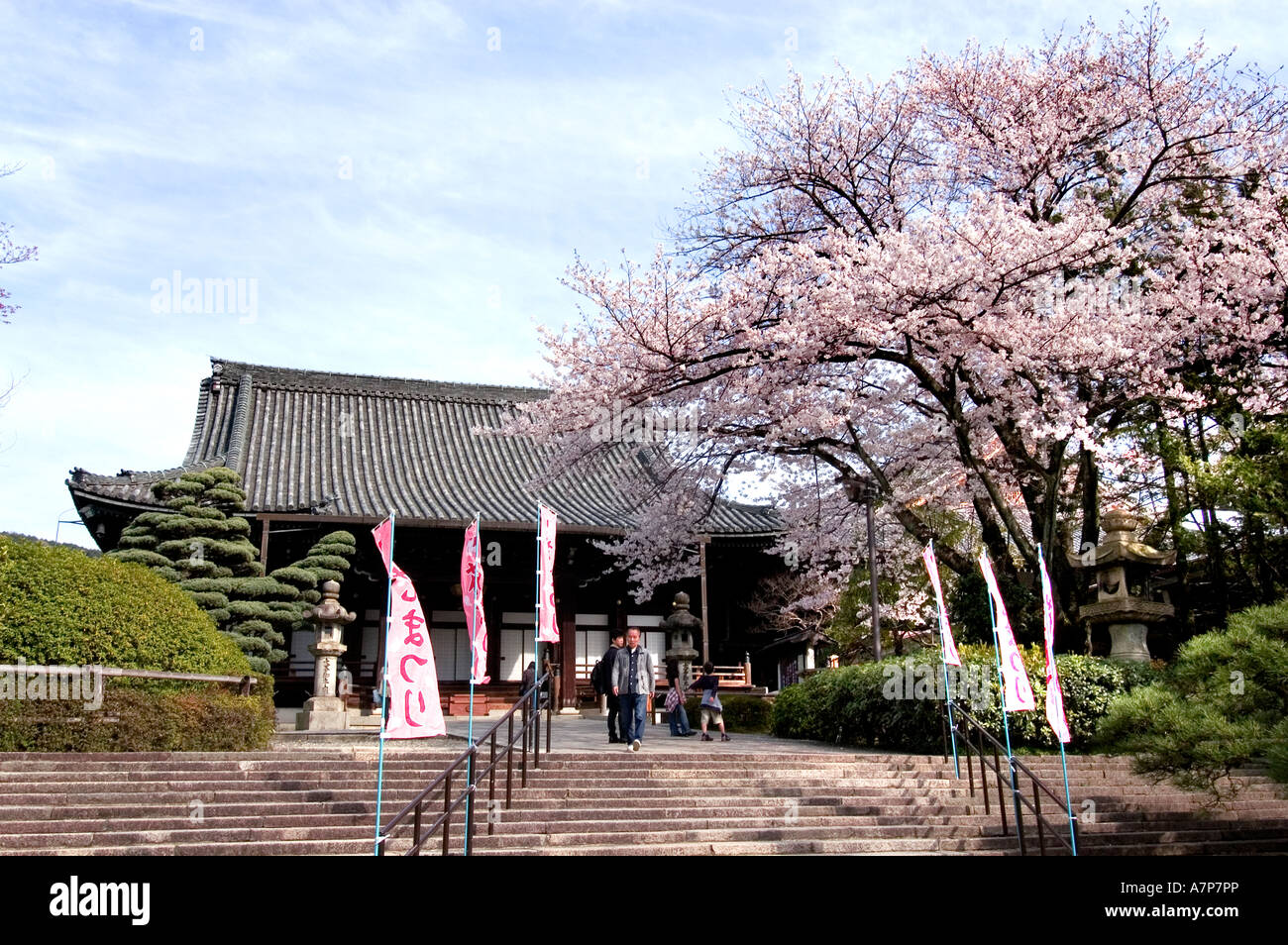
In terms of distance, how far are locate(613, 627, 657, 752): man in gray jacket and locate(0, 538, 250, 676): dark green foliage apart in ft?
16.4

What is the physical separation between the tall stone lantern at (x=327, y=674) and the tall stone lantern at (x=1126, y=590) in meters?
10.9

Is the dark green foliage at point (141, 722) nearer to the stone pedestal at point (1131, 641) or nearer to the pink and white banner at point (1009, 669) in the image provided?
the pink and white banner at point (1009, 669)

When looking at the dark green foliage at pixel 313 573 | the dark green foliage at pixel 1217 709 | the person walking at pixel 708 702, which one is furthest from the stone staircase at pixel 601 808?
the dark green foliage at pixel 313 573

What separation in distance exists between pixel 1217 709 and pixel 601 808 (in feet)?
17.9

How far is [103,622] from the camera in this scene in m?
11.6

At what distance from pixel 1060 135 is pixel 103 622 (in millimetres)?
14498

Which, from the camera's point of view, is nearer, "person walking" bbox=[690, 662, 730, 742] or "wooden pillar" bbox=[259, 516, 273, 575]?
"person walking" bbox=[690, 662, 730, 742]

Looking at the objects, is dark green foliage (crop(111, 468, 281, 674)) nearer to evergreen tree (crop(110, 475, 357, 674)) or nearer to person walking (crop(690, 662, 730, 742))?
evergreen tree (crop(110, 475, 357, 674))

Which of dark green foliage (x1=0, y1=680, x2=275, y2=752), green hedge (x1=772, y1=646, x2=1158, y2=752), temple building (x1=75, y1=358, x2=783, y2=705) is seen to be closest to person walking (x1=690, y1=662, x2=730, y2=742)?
green hedge (x1=772, y1=646, x2=1158, y2=752)

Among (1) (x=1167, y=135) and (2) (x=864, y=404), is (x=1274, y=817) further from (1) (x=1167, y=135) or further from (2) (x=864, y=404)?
(1) (x=1167, y=135)

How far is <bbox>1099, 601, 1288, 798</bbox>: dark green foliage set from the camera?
753 centimetres

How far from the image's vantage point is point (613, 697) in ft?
45.6
